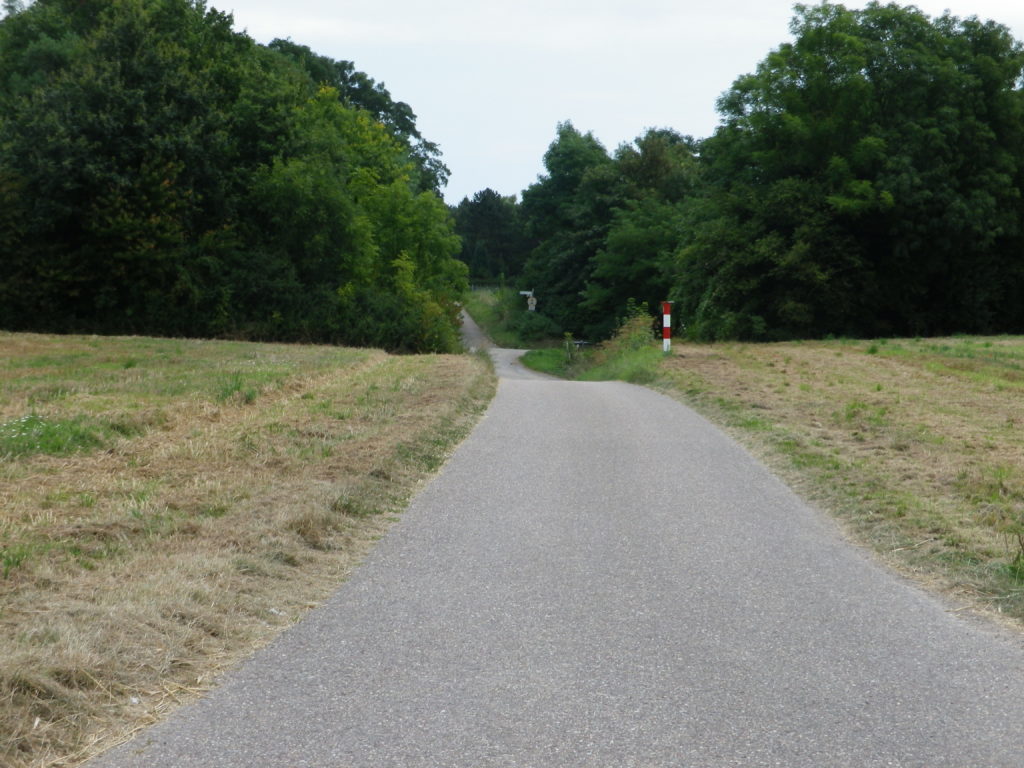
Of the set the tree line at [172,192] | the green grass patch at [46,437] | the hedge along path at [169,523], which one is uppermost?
the tree line at [172,192]

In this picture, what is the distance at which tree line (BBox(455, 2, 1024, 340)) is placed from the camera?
128ft

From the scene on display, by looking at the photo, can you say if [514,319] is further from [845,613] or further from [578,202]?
[845,613]

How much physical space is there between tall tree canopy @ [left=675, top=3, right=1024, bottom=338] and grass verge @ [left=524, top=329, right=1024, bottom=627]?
44.1 feet

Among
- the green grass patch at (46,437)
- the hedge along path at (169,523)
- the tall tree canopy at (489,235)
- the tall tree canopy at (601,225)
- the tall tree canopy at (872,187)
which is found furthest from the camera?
the tall tree canopy at (489,235)

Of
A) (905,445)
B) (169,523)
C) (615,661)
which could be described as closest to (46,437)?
(169,523)

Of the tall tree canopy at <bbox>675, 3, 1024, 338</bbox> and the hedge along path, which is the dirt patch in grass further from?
the tall tree canopy at <bbox>675, 3, 1024, 338</bbox>

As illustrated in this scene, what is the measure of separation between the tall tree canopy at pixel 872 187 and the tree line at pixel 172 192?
13130 mm

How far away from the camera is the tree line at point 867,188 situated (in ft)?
128

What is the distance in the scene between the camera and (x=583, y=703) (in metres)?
4.54

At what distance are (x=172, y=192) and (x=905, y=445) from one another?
2979cm

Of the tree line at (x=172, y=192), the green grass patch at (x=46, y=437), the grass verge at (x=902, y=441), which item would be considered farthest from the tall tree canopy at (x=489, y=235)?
the green grass patch at (x=46, y=437)

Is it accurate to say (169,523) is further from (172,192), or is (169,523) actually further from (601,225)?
(601,225)

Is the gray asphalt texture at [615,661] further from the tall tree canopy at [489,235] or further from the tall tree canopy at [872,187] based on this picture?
the tall tree canopy at [489,235]

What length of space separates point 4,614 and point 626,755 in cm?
328
